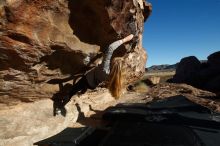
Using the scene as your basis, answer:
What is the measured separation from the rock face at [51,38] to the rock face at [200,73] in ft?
41.8

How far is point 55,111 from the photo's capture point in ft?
20.2

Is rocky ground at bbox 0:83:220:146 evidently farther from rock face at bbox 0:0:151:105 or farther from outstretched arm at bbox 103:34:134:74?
outstretched arm at bbox 103:34:134:74

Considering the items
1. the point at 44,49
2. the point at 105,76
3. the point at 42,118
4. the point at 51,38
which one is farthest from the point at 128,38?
the point at 42,118

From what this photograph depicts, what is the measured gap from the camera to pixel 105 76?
6.27 metres

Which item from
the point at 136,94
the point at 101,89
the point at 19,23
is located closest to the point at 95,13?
the point at 19,23

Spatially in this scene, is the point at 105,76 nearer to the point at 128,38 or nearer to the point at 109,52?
the point at 109,52

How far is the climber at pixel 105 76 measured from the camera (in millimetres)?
6023

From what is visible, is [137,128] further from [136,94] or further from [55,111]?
[136,94]

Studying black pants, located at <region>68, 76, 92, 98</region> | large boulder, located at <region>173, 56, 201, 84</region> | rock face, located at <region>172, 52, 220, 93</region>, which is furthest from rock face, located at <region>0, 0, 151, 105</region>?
large boulder, located at <region>173, 56, 201, 84</region>

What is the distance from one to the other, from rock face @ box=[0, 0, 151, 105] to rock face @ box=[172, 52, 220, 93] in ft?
41.8

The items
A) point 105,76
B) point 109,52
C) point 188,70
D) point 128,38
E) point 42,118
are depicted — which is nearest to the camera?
point 42,118

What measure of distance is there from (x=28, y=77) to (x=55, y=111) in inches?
53.2

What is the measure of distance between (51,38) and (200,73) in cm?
1633

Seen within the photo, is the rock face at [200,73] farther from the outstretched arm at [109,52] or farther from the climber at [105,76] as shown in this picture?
the outstretched arm at [109,52]
